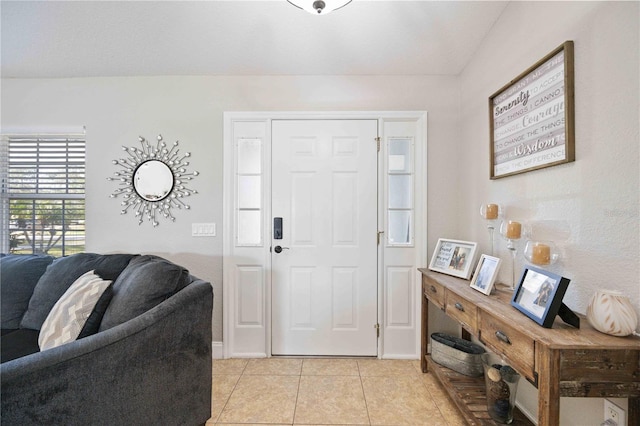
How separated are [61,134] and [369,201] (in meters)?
2.93

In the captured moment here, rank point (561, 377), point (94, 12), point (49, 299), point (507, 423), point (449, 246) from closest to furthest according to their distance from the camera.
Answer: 1. point (561, 377)
2. point (507, 423)
3. point (49, 299)
4. point (94, 12)
5. point (449, 246)

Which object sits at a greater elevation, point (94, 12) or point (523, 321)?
point (94, 12)

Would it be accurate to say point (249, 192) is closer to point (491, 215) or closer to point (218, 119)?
point (218, 119)

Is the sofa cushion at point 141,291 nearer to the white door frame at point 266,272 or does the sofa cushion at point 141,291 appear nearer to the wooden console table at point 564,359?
the white door frame at point 266,272

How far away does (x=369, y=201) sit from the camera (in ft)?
7.55

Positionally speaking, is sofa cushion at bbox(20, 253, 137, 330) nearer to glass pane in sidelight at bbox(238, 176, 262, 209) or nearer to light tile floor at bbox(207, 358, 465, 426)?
glass pane in sidelight at bbox(238, 176, 262, 209)

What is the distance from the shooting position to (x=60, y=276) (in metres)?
1.67

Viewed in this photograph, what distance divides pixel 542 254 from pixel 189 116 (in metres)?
2.72

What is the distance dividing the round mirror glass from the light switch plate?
1.27 feet

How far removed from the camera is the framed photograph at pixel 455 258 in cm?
178

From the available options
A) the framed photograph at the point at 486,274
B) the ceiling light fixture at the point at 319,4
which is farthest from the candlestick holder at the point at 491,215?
the ceiling light fixture at the point at 319,4

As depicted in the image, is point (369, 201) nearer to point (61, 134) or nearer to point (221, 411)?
point (221, 411)

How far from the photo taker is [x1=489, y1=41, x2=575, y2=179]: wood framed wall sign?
1212 mm

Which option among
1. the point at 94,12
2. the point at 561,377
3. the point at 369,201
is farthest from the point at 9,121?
the point at 561,377
